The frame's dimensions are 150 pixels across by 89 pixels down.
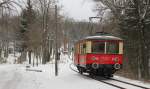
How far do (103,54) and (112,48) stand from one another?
81 cm

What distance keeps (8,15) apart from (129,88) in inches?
421

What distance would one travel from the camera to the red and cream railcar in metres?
25.6

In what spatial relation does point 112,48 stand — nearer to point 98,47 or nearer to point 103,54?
point 103,54

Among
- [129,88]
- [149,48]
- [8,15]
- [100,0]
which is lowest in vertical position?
[129,88]

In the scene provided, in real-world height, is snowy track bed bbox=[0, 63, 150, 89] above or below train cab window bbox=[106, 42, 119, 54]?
below

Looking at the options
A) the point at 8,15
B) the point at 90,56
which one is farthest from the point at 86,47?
the point at 8,15

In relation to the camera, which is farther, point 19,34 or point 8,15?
point 19,34

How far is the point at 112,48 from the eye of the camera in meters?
26.2

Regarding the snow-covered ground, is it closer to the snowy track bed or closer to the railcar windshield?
the snowy track bed

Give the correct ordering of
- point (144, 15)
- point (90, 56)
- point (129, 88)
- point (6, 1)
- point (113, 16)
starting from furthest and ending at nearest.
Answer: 1. point (113, 16)
2. point (144, 15)
3. point (6, 1)
4. point (90, 56)
5. point (129, 88)

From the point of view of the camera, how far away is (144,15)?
30.1 m

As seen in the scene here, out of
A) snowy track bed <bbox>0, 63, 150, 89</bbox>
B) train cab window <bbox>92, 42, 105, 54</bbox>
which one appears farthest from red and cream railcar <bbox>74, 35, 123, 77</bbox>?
snowy track bed <bbox>0, 63, 150, 89</bbox>

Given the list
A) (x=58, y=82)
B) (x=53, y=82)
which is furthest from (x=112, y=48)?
(x=53, y=82)

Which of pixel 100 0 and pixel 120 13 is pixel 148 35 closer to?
pixel 120 13
